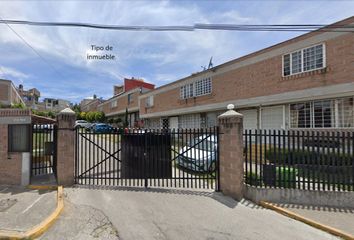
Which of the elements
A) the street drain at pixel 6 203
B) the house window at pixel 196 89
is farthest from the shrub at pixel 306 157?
the house window at pixel 196 89

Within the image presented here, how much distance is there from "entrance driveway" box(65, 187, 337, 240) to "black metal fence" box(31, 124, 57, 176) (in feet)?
6.75

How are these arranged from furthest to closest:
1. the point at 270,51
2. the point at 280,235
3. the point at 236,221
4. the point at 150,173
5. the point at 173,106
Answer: the point at 173,106, the point at 270,51, the point at 150,173, the point at 236,221, the point at 280,235

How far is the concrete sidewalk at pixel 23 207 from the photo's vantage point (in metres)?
5.07

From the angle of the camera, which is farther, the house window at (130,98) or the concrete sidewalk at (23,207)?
the house window at (130,98)

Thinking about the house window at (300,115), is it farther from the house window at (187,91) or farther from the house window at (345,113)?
the house window at (187,91)

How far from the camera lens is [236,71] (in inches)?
711

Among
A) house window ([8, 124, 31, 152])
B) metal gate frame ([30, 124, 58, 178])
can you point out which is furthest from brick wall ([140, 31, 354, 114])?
house window ([8, 124, 31, 152])

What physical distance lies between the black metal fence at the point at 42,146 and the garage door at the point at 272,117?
12931 millimetres

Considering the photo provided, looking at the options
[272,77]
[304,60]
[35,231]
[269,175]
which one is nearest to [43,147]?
[35,231]

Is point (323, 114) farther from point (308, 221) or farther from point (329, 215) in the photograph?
point (308, 221)

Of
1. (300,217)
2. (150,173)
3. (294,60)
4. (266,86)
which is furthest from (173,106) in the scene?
(300,217)

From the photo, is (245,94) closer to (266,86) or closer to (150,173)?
(266,86)

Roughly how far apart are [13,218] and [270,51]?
15.3 m

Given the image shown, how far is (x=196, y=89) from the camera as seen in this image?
75.4ft
